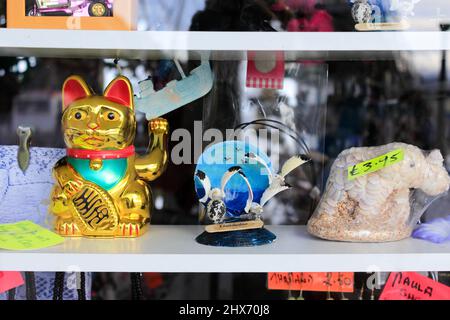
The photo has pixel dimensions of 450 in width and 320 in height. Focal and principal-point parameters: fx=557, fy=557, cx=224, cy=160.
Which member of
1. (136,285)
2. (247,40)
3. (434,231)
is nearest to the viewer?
(247,40)

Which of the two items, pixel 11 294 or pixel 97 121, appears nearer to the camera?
pixel 97 121

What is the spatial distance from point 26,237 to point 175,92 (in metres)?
0.39

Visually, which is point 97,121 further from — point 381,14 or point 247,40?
point 381,14

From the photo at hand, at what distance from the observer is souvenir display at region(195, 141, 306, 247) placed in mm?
919

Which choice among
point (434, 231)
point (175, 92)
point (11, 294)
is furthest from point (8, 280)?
point (434, 231)

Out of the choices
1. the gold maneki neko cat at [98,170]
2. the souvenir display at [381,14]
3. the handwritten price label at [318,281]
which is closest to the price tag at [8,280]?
the gold maneki neko cat at [98,170]

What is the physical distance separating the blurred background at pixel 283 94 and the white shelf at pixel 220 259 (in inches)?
10.2

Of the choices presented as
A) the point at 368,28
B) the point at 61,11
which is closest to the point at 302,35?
the point at 368,28

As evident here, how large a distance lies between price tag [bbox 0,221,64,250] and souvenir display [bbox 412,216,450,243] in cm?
60

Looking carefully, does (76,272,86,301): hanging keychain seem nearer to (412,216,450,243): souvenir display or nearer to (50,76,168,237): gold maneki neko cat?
(50,76,168,237): gold maneki neko cat

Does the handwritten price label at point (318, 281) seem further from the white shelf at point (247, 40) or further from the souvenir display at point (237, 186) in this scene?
the white shelf at point (247, 40)

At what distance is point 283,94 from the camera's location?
1.10 m

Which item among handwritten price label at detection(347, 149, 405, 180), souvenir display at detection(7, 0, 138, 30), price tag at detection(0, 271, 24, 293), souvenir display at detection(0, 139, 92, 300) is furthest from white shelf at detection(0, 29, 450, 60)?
price tag at detection(0, 271, 24, 293)
